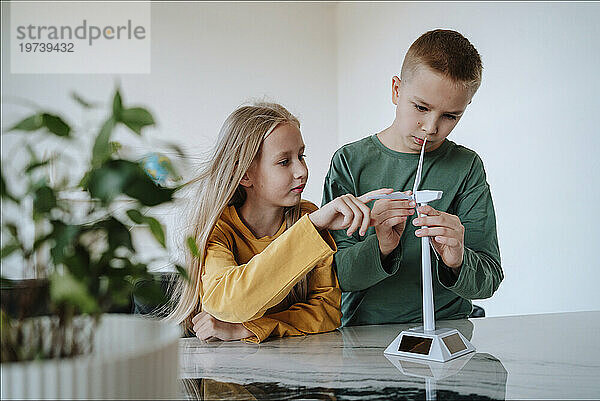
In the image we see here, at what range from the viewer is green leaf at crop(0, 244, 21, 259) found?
523mm

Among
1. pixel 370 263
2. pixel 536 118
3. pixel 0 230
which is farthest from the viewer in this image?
pixel 536 118

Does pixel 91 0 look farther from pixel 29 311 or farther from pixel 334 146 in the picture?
pixel 29 311

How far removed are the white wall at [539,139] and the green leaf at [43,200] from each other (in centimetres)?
180

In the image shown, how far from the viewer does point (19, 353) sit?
54 cm

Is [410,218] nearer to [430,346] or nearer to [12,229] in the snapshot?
[430,346]

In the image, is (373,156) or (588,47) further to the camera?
(588,47)

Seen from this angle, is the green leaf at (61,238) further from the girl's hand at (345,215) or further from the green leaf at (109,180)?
the girl's hand at (345,215)

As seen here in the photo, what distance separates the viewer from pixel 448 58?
1.24 metres

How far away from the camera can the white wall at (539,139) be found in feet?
6.51

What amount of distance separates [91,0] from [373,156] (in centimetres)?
384

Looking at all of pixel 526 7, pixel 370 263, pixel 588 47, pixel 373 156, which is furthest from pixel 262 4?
pixel 370 263

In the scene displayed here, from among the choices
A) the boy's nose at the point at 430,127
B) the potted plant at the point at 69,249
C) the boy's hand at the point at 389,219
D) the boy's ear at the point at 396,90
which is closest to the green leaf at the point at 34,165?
the potted plant at the point at 69,249

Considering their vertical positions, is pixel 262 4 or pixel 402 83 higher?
pixel 262 4

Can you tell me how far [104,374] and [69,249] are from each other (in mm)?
108
